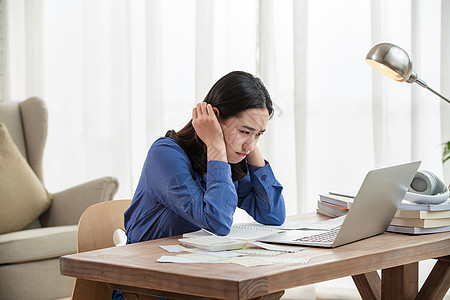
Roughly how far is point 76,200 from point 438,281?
6.13 feet

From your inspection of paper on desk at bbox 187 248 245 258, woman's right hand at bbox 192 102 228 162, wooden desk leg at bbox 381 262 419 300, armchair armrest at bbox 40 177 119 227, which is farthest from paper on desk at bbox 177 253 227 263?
armchair armrest at bbox 40 177 119 227

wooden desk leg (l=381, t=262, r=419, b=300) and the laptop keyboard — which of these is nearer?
the laptop keyboard

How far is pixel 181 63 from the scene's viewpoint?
3.45 meters

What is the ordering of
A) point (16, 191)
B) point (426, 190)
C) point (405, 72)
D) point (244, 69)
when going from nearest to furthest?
point (426, 190) < point (405, 72) < point (16, 191) < point (244, 69)

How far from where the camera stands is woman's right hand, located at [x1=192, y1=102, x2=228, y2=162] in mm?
1569

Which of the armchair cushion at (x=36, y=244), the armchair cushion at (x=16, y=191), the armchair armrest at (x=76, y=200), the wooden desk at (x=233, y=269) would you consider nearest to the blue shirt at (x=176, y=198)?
the wooden desk at (x=233, y=269)

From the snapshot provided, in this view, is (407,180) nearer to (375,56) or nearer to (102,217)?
(375,56)

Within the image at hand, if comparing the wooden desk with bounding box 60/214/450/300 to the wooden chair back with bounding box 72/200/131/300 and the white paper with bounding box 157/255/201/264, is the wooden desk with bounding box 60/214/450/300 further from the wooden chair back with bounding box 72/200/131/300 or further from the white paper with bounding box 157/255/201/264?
the wooden chair back with bounding box 72/200/131/300

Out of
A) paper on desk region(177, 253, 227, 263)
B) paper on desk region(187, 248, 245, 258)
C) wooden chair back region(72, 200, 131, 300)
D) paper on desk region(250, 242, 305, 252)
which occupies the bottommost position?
wooden chair back region(72, 200, 131, 300)

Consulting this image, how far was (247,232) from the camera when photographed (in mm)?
1517

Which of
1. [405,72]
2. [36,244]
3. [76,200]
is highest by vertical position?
[405,72]

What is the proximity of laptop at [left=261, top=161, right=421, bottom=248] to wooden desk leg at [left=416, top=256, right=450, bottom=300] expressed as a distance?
Result: 21 cm

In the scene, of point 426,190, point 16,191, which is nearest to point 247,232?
point 426,190

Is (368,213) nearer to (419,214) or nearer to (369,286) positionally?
(419,214)
